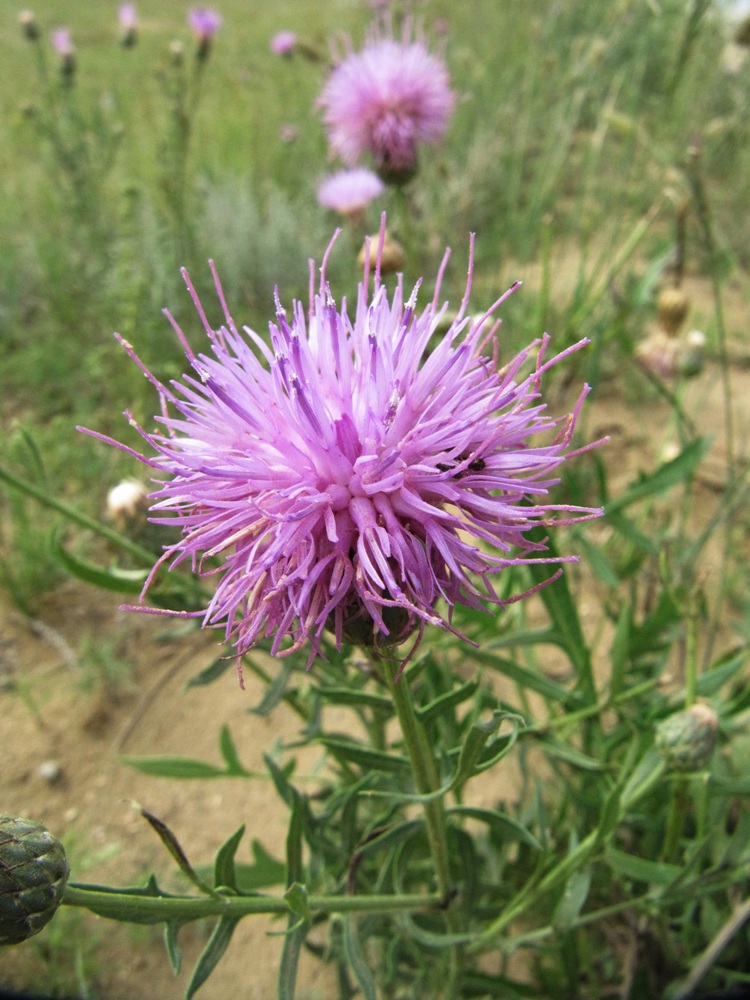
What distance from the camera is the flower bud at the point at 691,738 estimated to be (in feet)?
4.18

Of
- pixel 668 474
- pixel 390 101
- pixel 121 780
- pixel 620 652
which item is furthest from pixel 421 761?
pixel 390 101

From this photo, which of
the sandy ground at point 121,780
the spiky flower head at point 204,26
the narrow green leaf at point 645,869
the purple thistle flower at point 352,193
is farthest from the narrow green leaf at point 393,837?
the spiky flower head at point 204,26

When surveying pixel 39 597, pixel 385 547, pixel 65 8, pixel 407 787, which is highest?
pixel 65 8

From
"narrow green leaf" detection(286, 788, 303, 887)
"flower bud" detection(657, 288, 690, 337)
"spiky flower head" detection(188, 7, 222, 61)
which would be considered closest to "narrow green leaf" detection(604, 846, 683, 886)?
"narrow green leaf" detection(286, 788, 303, 887)

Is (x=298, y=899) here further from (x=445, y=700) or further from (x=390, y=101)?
(x=390, y=101)

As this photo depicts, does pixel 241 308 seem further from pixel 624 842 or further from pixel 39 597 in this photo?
pixel 624 842

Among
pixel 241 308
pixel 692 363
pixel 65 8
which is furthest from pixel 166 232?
pixel 65 8

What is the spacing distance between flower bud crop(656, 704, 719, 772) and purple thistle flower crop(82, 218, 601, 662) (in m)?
0.56

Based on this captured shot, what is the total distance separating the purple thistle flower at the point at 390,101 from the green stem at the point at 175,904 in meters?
2.09

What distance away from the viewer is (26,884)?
878 mm

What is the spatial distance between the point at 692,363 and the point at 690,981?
1.52 metres

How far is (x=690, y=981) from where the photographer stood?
57.0 inches

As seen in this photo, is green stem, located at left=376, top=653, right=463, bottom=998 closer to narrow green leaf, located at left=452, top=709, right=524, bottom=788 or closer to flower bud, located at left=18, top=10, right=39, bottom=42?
narrow green leaf, located at left=452, top=709, right=524, bottom=788

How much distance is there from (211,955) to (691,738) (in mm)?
823
